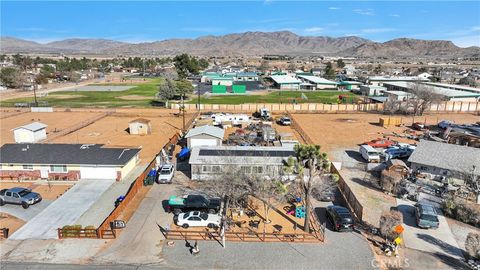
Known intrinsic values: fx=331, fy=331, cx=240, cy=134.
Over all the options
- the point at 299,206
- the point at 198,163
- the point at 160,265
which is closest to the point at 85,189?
the point at 198,163

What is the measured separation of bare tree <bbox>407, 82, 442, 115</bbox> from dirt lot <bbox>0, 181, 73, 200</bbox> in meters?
57.1

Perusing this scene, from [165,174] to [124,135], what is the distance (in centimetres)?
1947

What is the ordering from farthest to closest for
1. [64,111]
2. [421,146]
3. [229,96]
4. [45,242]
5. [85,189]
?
[229,96] → [64,111] → [421,146] → [85,189] → [45,242]

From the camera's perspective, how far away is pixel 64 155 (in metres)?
30.6

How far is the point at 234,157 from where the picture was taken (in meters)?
28.9

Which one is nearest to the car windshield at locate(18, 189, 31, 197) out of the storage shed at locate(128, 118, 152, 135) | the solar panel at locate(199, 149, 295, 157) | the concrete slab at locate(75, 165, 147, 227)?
the concrete slab at locate(75, 165, 147, 227)

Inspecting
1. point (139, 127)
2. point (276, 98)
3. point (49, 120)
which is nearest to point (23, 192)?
point (139, 127)

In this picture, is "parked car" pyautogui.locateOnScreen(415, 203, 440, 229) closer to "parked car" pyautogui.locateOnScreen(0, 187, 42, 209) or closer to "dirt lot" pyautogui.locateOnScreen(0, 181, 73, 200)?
"dirt lot" pyautogui.locateOnScreen(0, 181, 73, 200)

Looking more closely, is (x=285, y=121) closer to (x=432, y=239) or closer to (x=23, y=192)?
(x=432, y=239)

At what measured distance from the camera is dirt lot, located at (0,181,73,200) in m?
26.8

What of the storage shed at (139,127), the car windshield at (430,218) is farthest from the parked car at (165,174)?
the car windshield at (430,218)

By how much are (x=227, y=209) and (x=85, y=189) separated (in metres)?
12.6

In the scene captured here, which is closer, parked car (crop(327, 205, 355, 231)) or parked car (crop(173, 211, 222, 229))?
parked car (crop(327, 205, 355, 231))

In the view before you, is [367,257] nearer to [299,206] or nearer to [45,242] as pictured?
[299,206]
